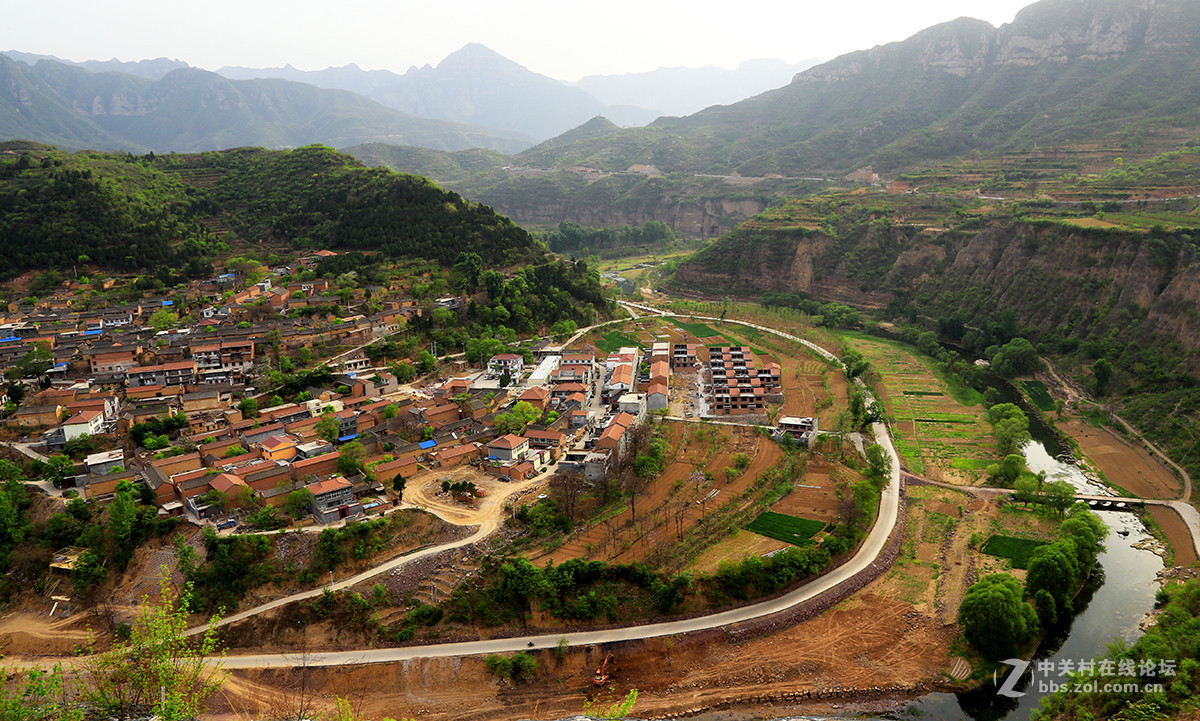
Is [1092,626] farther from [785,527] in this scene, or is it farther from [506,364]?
[506,364]

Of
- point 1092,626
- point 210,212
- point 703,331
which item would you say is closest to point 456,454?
point 1092,626

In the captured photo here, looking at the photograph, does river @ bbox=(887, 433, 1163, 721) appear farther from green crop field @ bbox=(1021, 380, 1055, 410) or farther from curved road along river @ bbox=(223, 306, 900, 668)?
green crop field @ bbox=(1021, 380, 1055, 410)

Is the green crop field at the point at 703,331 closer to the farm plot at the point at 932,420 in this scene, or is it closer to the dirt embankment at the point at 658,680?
the farm plot at the point at 932,420

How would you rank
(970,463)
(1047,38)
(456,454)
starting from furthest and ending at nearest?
(1047,38)
(970,463)
(456,454)

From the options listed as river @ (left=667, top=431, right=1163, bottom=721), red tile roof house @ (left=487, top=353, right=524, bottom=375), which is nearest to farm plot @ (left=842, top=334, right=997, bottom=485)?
river @ (left=667, top=431, right=1163, bottom=721)

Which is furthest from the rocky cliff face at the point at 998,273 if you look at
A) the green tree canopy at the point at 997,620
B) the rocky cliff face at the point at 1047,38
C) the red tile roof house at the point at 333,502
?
the rocky cliff face at the point at 1047,38

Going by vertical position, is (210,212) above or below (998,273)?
above
